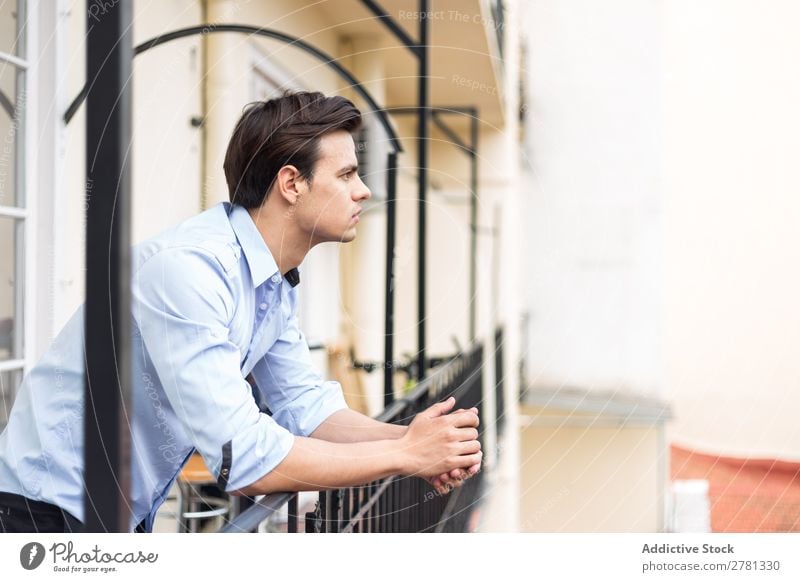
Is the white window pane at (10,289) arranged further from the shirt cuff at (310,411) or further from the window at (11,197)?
the shirt cuff at (310,411)

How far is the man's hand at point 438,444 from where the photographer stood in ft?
4.42

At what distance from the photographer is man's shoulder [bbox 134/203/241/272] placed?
49.9 inches

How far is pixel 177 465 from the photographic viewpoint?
143 cm

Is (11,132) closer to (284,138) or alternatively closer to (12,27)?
(12,27)

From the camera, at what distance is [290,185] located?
1.49 metres

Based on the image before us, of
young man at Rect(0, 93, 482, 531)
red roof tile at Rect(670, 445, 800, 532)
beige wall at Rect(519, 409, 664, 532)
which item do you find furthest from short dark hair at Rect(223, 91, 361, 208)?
beige wall at Rect(519, 409, 664, 532)

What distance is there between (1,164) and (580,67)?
8236 millimetres

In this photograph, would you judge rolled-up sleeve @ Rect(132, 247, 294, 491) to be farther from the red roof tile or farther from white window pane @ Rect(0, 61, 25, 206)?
the red roof tile

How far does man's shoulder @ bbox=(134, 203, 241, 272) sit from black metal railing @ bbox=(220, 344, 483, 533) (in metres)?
0.34

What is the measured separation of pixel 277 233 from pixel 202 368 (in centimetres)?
33

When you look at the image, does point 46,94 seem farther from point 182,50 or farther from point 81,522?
point 81,522

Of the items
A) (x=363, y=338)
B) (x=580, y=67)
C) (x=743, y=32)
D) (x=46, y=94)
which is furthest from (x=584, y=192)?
(x=46, y=94)

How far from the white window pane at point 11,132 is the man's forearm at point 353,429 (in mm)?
821

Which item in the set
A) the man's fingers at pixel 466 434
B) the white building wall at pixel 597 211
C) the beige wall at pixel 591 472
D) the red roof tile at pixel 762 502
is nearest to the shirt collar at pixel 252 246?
the man's fingers at pixel 466 434
